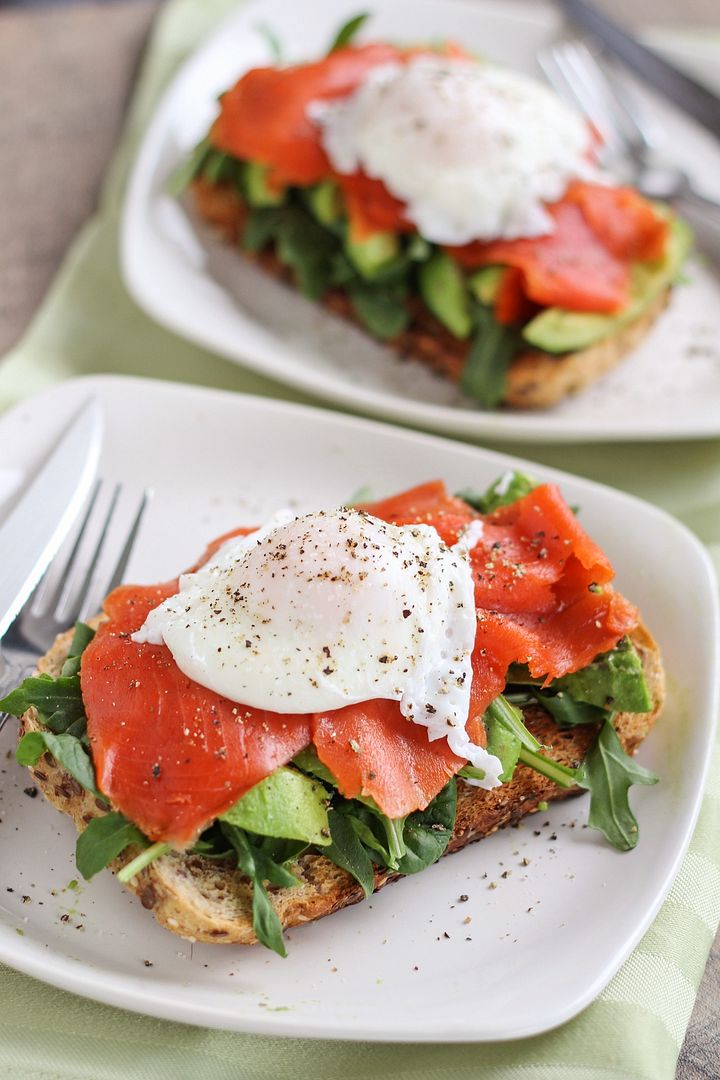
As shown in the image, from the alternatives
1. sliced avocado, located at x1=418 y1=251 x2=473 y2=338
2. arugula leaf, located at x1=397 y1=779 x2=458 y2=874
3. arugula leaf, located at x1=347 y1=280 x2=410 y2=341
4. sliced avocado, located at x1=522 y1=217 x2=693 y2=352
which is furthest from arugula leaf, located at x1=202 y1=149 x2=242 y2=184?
arugula leaf, located at x1=397 y1=779 x2=458 y2=874

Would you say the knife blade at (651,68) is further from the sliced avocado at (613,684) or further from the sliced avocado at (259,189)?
the sliced avocado at (613,684)

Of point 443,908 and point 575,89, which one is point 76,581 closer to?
point 443,908

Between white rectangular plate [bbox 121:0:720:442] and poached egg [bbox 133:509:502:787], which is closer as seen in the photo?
poached egg [bbox 133:509:502:787]

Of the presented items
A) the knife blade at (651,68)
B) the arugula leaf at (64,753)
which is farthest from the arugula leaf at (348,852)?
the knife blade at (651,68)

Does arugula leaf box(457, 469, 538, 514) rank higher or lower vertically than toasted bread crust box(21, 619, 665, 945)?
higher

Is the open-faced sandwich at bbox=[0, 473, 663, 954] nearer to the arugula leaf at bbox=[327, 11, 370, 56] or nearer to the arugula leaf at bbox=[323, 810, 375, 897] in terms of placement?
the arugula leaf at bbox=[323, 810, 375, 897]

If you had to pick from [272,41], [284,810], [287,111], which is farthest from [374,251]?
[284,810]

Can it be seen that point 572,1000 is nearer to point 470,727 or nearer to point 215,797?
point 470,727

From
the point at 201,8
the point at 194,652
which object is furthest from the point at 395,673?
the point at 201,8
